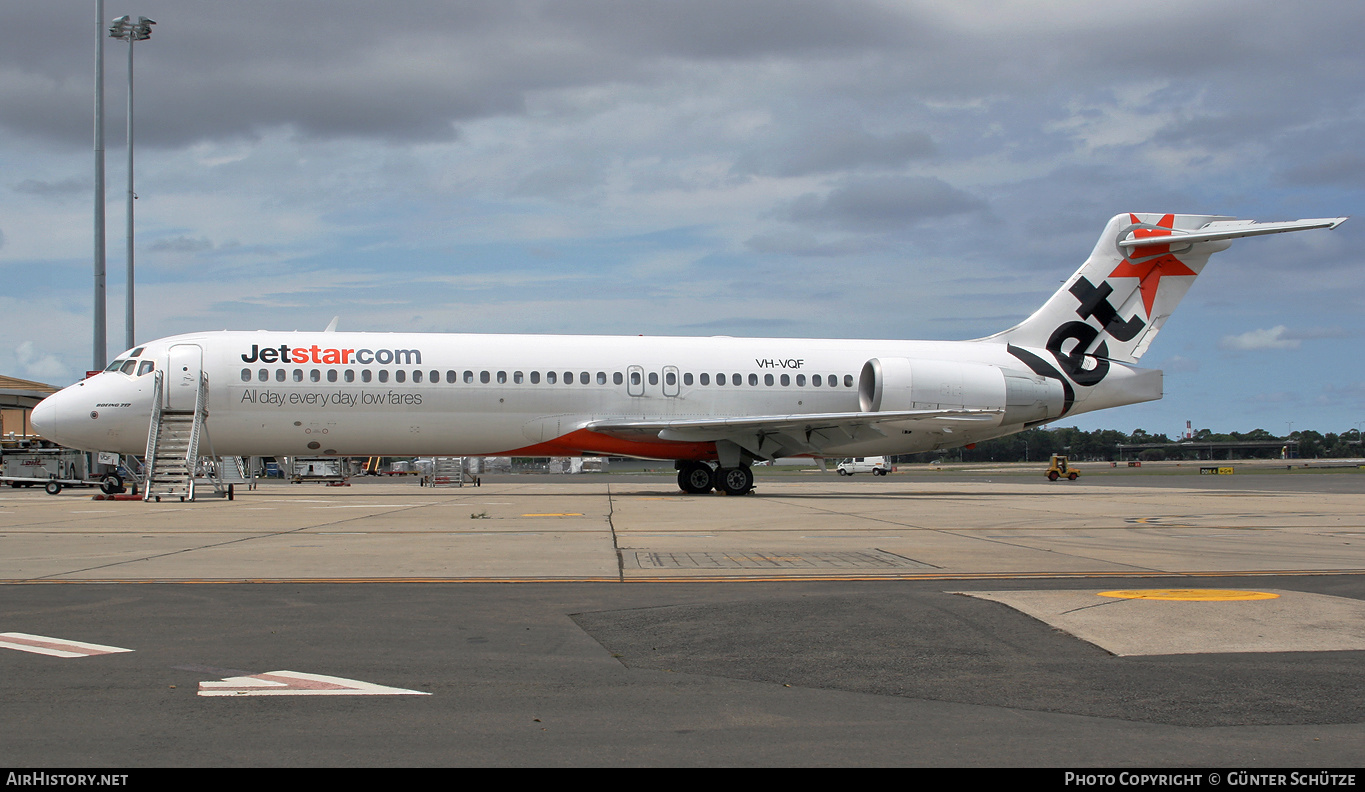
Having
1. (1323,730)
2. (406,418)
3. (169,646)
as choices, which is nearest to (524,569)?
(169,646)

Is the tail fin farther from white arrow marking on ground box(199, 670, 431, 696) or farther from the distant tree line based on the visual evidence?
the distant tree line

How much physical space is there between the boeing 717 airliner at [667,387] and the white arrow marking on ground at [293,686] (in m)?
19.7

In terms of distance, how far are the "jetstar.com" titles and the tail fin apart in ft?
54.2

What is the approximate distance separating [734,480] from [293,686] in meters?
20.8

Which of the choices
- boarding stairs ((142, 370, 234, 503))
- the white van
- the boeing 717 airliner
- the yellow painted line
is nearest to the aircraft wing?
the boeing 717 airliner

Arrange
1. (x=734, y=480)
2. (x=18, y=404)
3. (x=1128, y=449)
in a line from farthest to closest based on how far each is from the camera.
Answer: (x=1128, y=449)
(x=18, y=404)
(x=734, y=480)

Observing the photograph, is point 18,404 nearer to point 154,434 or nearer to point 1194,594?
point 154,434

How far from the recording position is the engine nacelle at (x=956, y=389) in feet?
86.8

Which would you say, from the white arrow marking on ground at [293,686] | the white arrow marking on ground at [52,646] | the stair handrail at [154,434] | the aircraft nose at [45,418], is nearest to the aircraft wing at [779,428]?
the stair handrail at [154,434]

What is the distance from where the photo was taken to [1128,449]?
489 feet

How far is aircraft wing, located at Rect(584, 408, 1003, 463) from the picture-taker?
24828 millimetres

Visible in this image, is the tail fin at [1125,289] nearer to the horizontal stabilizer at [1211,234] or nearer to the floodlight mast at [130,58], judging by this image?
the horizontal stabilizer at [1211,234]

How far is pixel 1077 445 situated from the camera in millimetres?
157250

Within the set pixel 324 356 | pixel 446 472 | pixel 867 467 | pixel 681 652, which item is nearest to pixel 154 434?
pixel 324 356
